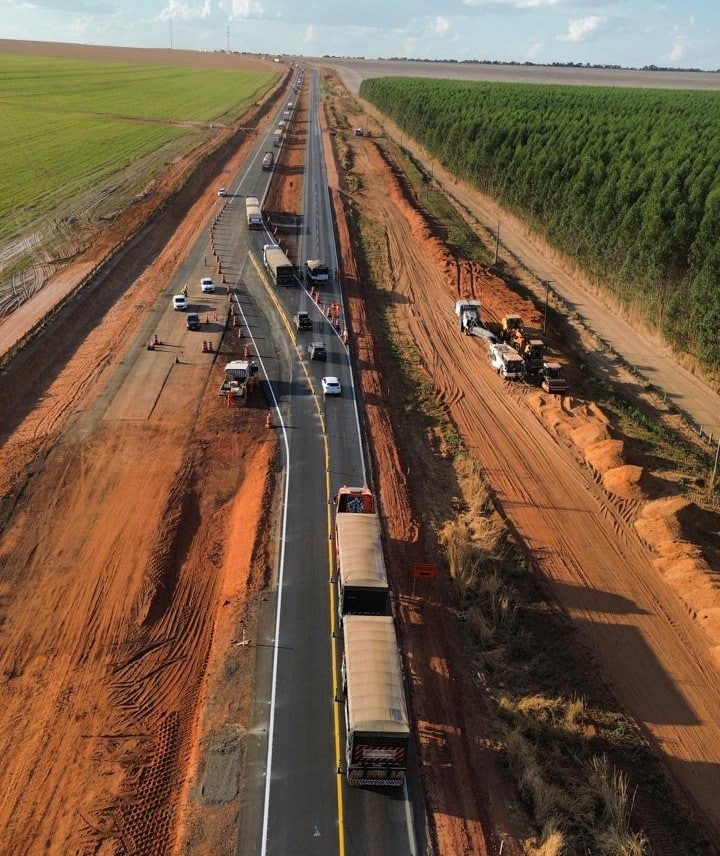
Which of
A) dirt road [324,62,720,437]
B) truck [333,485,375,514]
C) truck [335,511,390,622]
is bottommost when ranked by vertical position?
dirt road [324,62,720,437]

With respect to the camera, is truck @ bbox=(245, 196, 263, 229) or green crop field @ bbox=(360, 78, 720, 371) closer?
green crop field @ bbox=(360, 78, 720, 371)

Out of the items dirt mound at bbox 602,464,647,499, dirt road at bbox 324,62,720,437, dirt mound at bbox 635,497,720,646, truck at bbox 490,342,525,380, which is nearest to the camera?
dirt mound at bbox 635,497,720,646

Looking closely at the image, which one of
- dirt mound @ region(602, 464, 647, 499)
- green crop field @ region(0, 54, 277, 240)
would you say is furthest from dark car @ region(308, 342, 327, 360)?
green crop field @ region(0, 54, 277, 240)

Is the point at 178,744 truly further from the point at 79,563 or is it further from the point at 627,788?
the point at 627,788

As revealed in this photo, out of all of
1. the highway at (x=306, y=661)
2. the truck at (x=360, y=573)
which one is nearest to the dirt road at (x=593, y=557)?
the highway at (x=306, y=661)

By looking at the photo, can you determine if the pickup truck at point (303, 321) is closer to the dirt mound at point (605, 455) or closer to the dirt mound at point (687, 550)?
the dirt mound at point (605, 455)

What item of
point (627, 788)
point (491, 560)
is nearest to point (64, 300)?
point (491, 560)

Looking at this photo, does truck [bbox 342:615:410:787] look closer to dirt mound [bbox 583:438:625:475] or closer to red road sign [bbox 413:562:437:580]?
red road sign [bbox 413:562:437:580]
